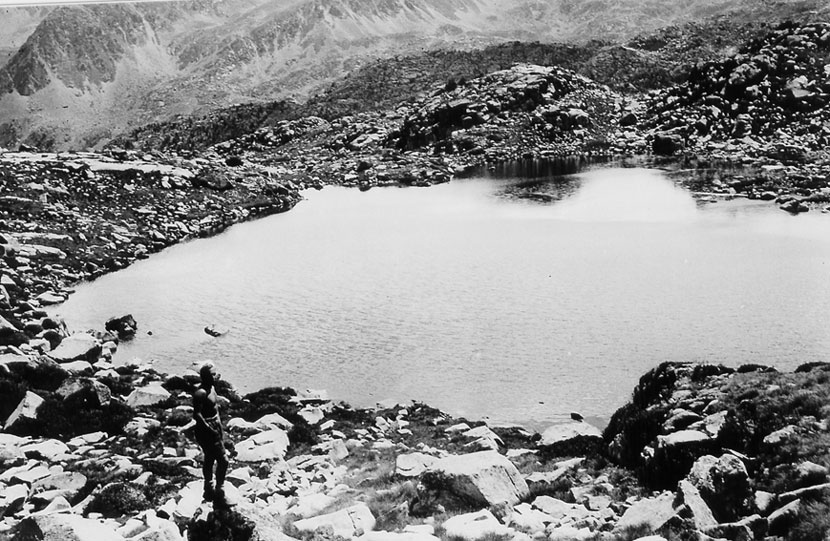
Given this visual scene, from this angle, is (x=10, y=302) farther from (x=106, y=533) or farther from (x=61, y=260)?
(x=106, y=533)

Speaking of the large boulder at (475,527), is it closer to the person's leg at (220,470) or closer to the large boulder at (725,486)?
the large boulder at (725,486)

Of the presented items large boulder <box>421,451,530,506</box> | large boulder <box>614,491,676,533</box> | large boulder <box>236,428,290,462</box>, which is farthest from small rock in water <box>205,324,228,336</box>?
large boulder <box>614,491,676,533</box>

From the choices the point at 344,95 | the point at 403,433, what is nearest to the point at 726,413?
the point at 403,433

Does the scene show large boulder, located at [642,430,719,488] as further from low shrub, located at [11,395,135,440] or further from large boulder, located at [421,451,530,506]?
low shrub, located at [11,395,135,440]

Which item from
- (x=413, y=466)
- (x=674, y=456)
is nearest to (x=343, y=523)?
(x=413, y=466)

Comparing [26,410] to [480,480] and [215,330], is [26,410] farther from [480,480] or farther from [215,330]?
[480,480]

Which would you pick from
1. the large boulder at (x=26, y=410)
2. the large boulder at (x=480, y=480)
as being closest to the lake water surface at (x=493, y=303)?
the large boulder at (x=480, y=480)

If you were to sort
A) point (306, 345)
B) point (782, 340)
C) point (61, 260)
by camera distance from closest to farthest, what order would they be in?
point (782, 340)
point (306, 345)
point (61, 260)
